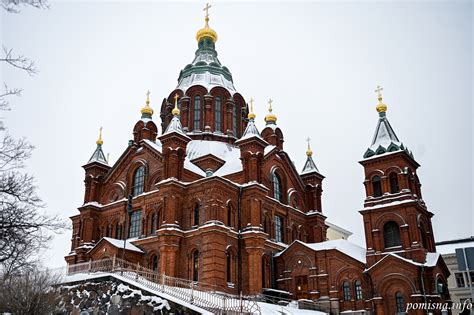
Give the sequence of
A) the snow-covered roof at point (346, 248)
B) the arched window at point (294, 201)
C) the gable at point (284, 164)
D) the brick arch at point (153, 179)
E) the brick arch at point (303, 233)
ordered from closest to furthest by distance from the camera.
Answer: the snow-covered roof at point (346, 248) < the brick arch at point (153, 179) < the gable at point (284, 164) < the brick arch at point (303, 233) < the arched window at point (294, 201)

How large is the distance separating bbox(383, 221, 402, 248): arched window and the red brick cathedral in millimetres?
68

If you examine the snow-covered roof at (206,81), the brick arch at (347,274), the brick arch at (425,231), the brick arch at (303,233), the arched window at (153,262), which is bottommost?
the brick arch at (347,274)

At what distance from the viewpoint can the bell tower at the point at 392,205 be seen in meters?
30.2

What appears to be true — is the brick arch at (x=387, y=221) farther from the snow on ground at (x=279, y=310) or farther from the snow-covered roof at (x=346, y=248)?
the snow on ground at (x=279, y=310)

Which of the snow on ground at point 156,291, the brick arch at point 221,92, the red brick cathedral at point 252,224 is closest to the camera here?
the snow on ground at point 156,291

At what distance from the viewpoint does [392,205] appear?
3109cm

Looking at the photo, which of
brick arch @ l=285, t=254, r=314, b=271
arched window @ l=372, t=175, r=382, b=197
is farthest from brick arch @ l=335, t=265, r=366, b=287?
arched window @ l=372, t=175, r=382, b=197

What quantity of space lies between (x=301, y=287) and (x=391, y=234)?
7013 millimetres

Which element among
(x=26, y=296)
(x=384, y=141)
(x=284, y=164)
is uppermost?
(x=284, y=164)

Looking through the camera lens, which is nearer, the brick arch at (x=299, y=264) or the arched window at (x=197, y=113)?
the brick arch at (x=299, y=264)

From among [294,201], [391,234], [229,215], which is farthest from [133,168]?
[391,234]

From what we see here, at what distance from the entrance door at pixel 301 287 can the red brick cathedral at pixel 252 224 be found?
0.22 feet

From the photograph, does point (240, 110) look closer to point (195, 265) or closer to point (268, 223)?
point (268, 223)

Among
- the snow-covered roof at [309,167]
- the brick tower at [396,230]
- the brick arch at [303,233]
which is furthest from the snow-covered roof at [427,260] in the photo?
the snow-covered roof at [309,167]
